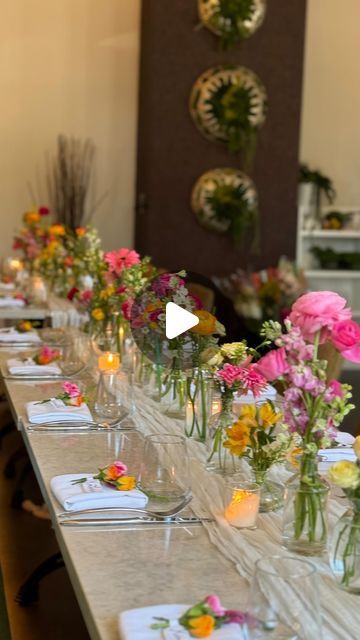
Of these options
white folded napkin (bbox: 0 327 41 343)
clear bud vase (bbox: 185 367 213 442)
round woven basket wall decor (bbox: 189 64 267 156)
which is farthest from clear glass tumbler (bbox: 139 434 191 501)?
round woven basket wall decor (bbox: 189 64 267 156)

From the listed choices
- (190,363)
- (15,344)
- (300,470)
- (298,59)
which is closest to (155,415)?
(190,363)

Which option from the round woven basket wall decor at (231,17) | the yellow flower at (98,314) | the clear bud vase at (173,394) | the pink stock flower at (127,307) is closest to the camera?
the clear bud vase at (173,394)

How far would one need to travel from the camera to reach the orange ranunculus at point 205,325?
2.69m

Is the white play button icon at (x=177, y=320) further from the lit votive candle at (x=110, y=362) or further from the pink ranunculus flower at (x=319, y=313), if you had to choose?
the pink ranunculus flower at (x=319, y=313)

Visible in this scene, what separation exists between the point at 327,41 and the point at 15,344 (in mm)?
5586

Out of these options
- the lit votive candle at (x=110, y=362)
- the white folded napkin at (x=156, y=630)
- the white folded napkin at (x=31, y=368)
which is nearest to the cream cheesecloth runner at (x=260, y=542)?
the white folded napkin at (x=156, y=630)

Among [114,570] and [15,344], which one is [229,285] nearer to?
[15,344]

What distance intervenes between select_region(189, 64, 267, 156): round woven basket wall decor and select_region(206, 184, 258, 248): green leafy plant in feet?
1.08

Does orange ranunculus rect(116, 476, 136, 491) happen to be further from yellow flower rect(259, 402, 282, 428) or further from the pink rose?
the pink rose

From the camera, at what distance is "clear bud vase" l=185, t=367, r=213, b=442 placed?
2.65 meters

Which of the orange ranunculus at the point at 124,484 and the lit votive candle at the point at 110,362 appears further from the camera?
the lit votive candle at the point at 110,362

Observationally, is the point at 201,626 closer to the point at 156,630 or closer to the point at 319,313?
the point at 156,630

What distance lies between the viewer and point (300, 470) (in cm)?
186

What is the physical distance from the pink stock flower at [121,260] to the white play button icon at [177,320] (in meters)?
1.00
